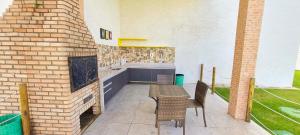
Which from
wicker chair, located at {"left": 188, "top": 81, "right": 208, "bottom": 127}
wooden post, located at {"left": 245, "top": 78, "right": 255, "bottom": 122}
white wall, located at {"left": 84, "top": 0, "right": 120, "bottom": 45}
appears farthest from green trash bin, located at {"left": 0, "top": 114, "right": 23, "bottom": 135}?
wooden post, located at {"left": 245, "top": 78, "right": 255, "bottom": 122}

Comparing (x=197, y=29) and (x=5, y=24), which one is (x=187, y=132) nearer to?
(x=5, y=24)

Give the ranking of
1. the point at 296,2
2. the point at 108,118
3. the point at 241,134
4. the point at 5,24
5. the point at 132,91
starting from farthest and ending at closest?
the point at 296,2 → the point at 132,91 → the point at 108,118 → the point at 241,134 → the point at 5,24

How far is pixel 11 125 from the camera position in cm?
221

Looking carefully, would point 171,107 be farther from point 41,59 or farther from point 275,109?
point 275,109

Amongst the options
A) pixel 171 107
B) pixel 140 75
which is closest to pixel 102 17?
pixel 140 75

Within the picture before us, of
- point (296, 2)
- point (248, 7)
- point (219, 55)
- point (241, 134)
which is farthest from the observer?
point (219, 55)

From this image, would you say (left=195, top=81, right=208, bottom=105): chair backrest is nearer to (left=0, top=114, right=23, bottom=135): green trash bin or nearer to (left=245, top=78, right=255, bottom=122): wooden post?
(left=245, top=78, right=255, bottom=122): wooden post

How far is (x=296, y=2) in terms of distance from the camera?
6555mm

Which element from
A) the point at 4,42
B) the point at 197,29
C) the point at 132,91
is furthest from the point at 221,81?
the point at 4,42

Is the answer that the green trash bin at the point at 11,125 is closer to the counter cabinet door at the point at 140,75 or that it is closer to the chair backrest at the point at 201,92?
the chair backrest at the point at 201,92

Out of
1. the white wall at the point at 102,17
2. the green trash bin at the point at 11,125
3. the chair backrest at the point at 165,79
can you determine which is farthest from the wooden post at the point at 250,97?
the green trash bin at the point at 11,125

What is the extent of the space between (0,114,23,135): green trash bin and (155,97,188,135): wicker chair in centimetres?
218

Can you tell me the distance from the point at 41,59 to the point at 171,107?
86.2 inches

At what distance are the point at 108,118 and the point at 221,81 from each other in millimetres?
5797
